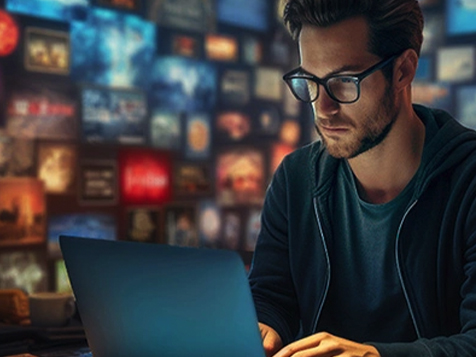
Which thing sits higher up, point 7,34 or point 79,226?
point 7,34

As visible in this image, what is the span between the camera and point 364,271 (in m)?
1.33

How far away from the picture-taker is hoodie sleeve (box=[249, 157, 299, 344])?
1.37 m

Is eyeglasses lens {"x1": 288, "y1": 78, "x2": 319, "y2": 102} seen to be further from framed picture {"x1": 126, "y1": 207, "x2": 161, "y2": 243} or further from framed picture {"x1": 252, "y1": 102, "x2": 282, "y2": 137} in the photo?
framed picture {"x1": 252, "y1": 102, "x2": 282, "y2": 137}

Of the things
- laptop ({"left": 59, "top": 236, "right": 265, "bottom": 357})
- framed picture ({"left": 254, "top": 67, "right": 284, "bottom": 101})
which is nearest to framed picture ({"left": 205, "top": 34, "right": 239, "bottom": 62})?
framed picture ({"left": 254, "top": 67, "right": 284, "bottom": 101})

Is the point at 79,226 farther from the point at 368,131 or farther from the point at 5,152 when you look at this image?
the point at 368,131

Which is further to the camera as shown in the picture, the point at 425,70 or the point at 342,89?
the point at 425,70

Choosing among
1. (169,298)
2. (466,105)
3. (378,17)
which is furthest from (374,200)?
(466,105)

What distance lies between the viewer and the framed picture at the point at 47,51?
103 inches

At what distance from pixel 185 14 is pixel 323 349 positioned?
2435 mm

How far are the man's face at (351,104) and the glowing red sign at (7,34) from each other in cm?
158

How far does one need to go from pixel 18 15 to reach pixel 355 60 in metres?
1.70

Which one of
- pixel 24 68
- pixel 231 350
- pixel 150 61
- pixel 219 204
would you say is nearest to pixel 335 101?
pixel 231 350

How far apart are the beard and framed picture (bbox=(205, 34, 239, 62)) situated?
80.5 inches

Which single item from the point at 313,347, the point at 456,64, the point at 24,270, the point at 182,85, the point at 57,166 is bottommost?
the point at 24,270
